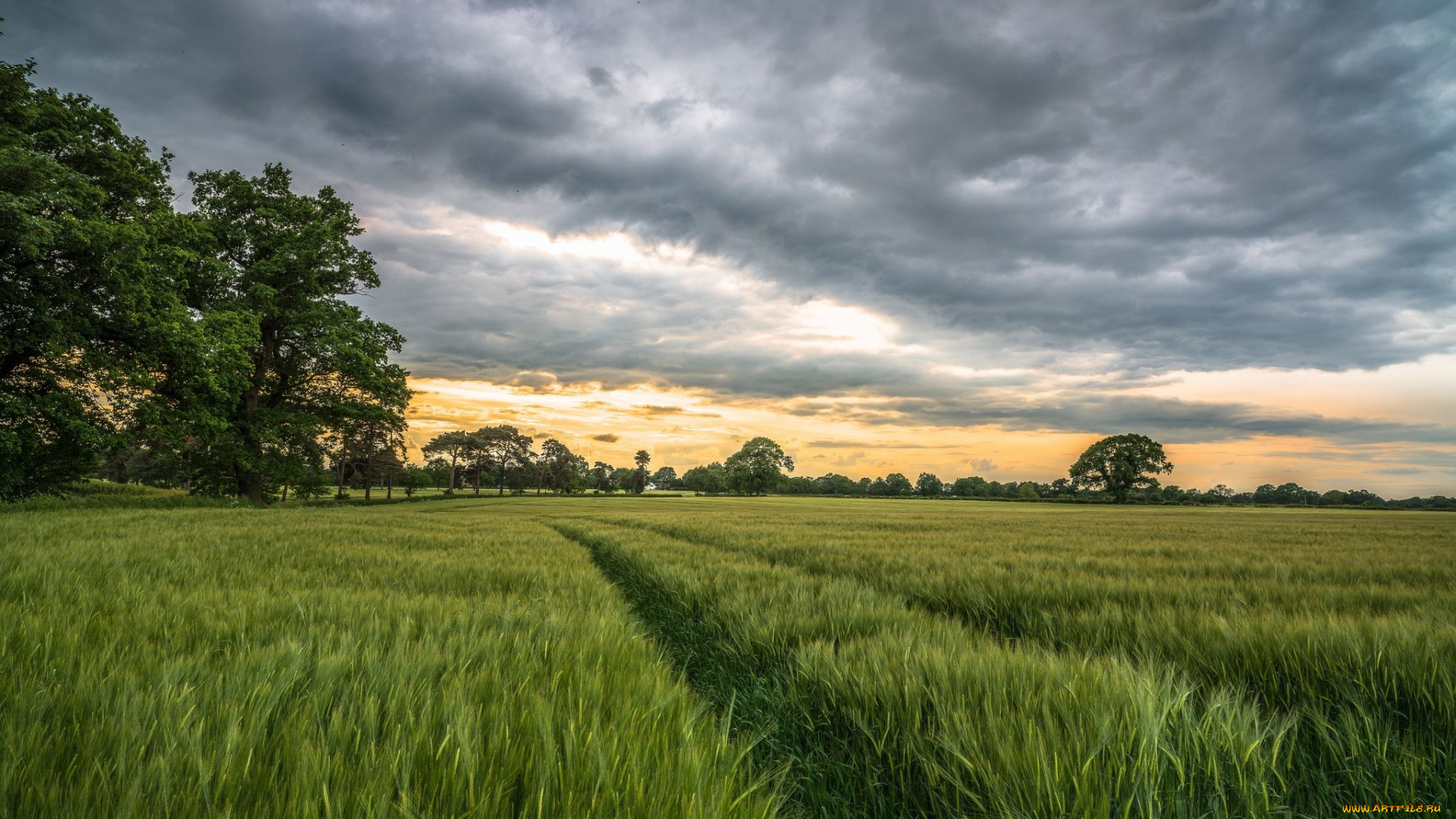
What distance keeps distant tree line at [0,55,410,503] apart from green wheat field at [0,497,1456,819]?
17774 millimetres

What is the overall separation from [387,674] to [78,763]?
891 mm

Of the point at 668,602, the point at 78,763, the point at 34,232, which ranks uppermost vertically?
the point at 34,232

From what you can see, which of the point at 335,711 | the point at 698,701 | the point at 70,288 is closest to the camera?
the point at 335,711

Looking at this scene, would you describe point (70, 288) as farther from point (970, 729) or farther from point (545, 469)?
point (545, 469)

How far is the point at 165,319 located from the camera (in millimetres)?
17969

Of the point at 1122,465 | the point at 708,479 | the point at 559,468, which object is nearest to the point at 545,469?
the point at 559,468

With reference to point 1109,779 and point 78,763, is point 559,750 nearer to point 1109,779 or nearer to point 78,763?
point 78,763

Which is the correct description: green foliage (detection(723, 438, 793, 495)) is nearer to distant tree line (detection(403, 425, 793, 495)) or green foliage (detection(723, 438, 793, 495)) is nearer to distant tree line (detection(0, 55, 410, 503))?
distant tree line (detection(403, 425, 793, 495))

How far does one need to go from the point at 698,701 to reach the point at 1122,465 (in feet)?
349

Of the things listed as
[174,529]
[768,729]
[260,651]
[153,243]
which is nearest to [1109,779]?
[768,729]

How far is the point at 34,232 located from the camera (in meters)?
13.5

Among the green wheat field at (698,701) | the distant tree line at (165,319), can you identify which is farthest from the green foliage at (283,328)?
the green wheat field at (698,701)

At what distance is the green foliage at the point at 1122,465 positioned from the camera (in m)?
85.9

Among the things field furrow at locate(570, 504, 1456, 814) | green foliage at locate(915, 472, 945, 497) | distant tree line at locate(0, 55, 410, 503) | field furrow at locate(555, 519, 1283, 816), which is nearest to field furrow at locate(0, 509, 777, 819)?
field furrow at locate(555, 519, 1283, 816)
